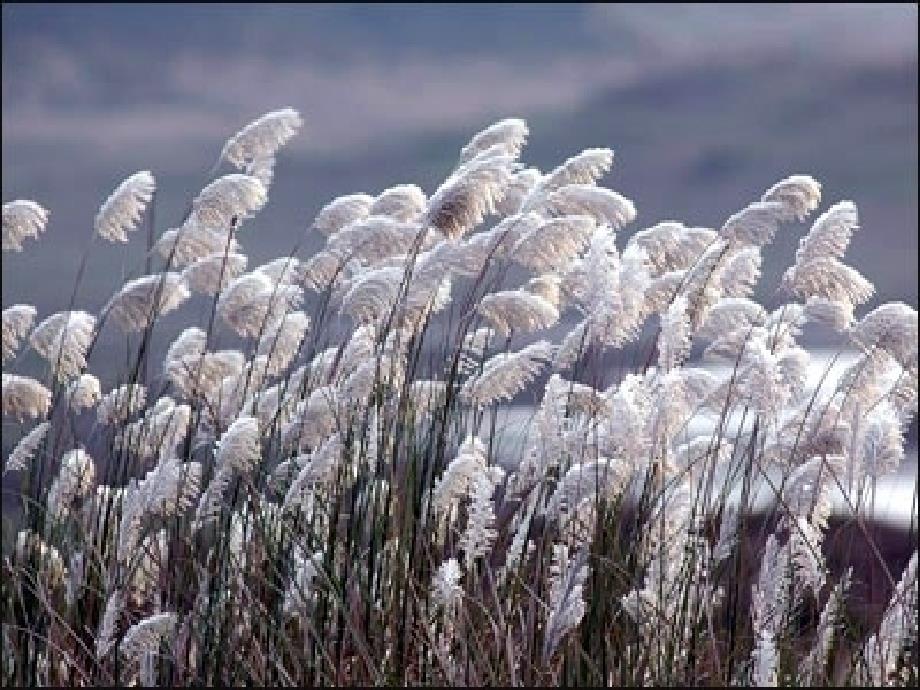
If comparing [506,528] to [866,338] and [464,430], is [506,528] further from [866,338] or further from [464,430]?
[866,338]

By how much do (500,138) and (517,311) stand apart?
688 millimetres

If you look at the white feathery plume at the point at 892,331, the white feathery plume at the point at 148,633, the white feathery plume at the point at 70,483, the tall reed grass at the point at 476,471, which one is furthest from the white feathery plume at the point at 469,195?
the white feathery plume at the point at 70,483

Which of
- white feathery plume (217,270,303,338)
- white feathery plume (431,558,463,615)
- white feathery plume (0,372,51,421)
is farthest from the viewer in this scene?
white feathery plume (0,372,51,421)

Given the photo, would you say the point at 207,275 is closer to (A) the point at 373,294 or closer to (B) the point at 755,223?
(A) the point at 373,294

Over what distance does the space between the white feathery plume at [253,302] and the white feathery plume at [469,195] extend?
0.65 meters

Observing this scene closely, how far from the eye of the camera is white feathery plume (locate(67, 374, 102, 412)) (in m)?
5.20

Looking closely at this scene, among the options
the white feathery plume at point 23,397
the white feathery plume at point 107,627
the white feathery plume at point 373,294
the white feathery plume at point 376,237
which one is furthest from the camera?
the white feathery plume at point 23,397

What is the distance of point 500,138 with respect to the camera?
15.9 ft

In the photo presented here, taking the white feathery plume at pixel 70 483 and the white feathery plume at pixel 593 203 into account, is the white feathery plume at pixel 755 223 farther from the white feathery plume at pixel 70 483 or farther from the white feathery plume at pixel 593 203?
the white feathery plume at pixel 70 483

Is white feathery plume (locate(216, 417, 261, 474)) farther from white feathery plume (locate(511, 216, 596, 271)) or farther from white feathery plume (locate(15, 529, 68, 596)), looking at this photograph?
white feathery plume (locate(15, 529, 68, 596))

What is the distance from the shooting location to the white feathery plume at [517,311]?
429 cm

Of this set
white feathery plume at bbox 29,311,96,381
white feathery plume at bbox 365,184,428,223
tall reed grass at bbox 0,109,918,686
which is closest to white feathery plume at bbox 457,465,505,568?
tall reed grass at bbox 0,109,918,686

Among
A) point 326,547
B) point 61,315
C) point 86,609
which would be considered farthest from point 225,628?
point 61,315

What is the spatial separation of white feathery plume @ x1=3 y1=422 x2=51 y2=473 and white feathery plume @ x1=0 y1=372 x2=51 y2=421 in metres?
0.11
